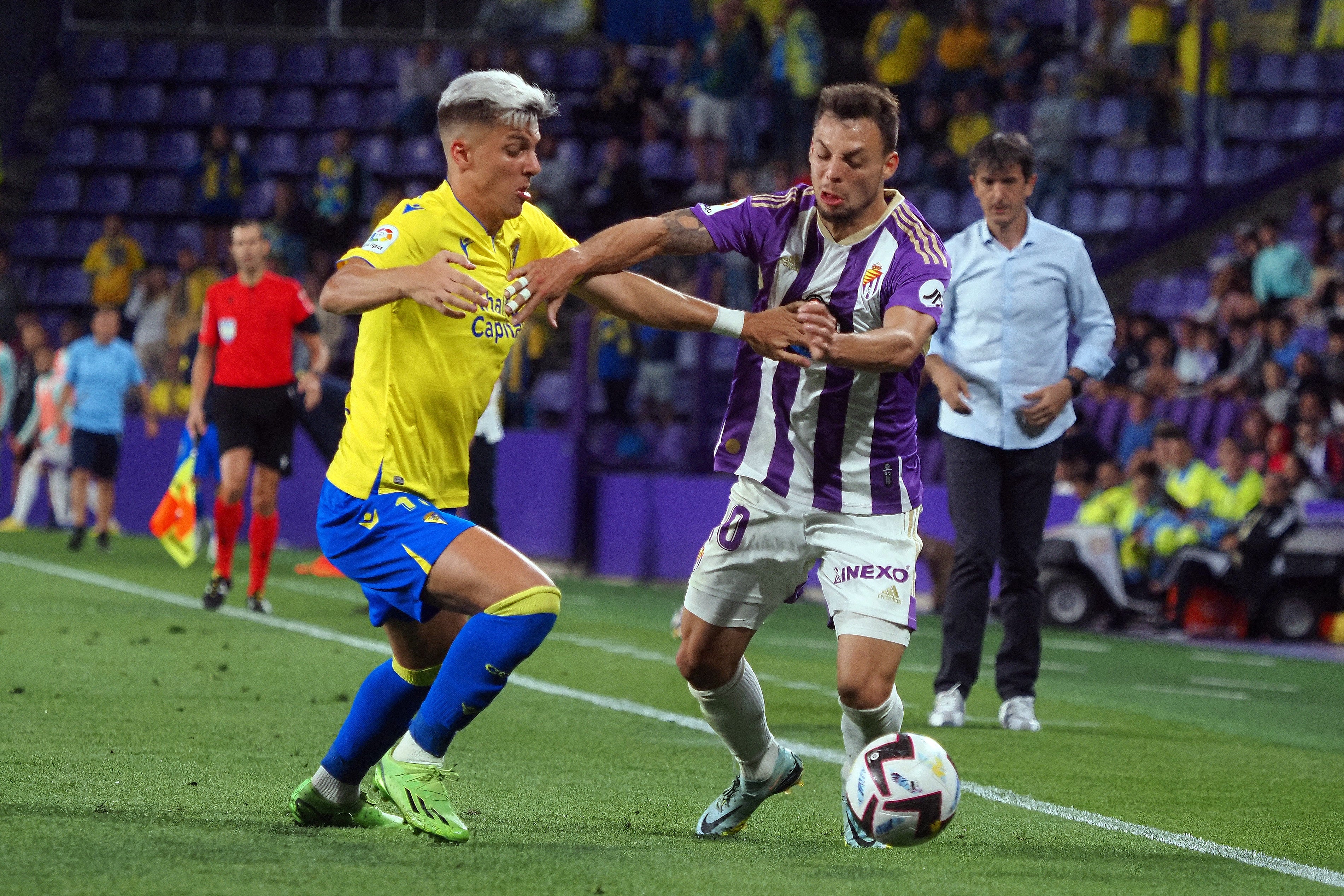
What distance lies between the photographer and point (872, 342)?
15.0 feet

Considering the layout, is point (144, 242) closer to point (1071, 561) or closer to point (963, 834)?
point (1071, 561)

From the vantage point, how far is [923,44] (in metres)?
19.5

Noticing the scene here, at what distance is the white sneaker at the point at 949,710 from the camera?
7430 mm

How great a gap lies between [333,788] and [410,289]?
142 centimetres

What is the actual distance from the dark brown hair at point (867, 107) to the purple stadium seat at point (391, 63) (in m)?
19.0

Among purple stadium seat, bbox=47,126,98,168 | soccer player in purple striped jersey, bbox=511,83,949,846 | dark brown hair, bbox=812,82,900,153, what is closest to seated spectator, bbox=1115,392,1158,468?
soccer player in purple striped jersey, bbox=511,83,949,846

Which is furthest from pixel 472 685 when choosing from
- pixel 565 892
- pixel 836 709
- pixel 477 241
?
pixel 836 709

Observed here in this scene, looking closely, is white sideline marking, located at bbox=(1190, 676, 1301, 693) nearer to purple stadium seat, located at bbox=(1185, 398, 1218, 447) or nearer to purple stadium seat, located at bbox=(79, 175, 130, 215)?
purple stadium seat, located at bbox=(1185, 398, 1218, 447)

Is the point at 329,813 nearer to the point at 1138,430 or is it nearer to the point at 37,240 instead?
the point at 1138,430

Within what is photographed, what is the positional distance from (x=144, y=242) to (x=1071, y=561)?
13.4m

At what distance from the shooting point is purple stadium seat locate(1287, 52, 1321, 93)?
19047 mm

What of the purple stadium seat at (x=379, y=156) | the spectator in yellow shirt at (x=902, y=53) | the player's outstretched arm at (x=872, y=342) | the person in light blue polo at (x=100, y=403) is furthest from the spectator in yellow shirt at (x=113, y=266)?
the player's outstretched arm at (x=872, y=342)

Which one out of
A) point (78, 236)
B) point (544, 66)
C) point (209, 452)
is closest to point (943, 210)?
A: point (544, 66)

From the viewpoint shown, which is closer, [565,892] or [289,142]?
[565,892]
